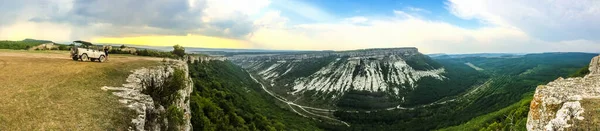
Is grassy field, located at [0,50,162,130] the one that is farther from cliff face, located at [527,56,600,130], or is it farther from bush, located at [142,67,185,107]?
cliff face, located at [527,56,600,130]

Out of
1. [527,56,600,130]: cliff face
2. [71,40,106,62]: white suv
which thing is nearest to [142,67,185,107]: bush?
[71,40,106,62]: white suv

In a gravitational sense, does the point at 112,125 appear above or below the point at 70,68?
below

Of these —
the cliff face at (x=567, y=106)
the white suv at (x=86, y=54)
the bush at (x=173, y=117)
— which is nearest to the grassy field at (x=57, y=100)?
the bush at (x=173, y=117)

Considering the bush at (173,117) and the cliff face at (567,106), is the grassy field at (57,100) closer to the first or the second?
the bush at (173,117)

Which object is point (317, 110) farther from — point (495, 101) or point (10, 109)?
point (10, 109)

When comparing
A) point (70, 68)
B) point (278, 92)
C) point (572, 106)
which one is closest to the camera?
point (572, 106)

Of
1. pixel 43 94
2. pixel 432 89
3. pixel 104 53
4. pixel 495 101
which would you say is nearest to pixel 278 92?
pixel 432 89
